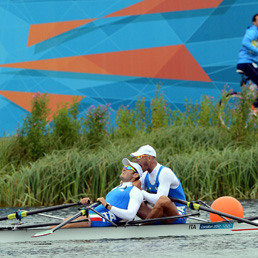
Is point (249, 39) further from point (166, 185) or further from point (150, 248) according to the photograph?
point (150, 248)

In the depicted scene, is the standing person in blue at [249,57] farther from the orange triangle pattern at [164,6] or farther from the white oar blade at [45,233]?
the white oar blade at [45,233]

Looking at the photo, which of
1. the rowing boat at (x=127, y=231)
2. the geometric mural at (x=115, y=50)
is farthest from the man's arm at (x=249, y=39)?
the rowing boat at (x=127, y=231)

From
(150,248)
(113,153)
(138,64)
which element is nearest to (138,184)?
(150,248)

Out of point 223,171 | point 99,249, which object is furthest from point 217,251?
point 223,171

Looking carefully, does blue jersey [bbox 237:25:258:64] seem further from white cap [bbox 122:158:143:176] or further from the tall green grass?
white cap [bbox 122:158:143:176]

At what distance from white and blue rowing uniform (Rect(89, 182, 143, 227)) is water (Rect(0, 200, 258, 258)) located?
13.5 inches

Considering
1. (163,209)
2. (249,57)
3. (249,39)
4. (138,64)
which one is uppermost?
(138,64)

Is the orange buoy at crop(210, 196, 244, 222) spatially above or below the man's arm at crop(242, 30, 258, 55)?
below

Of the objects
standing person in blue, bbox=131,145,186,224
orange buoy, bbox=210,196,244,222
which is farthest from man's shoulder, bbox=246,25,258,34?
standing person in blue, bbox=131,145,186,224

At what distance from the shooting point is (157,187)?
10.9 m

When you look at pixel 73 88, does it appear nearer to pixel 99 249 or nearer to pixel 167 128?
pixel 167 128

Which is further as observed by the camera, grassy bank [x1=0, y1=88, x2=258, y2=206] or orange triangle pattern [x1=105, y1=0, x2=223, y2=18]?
orange triangle pattern [x1=105, y1=0, x2=223, y2=18]

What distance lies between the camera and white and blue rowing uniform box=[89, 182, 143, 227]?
33.9 feet

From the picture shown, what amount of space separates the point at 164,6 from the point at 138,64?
204 centimetres
